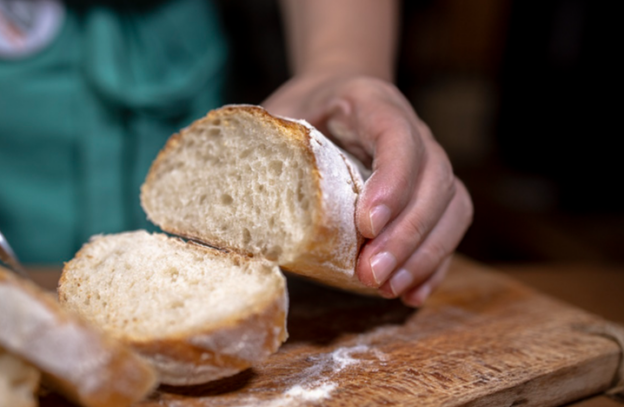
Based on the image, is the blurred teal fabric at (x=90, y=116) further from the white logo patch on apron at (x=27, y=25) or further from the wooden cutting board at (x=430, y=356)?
the wooden cutting board at (x=430, y=356)

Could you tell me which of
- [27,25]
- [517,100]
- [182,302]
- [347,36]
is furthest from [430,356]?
[517,100]

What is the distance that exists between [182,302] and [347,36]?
5.21 ft

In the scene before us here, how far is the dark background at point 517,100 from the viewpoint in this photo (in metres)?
4.62

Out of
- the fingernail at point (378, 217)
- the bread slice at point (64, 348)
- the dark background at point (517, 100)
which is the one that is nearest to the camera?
the bread slice at point (64, 348)

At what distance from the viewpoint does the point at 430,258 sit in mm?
1778

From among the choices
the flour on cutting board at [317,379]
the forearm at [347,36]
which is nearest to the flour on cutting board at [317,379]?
the flour on cutting board at [317,379]

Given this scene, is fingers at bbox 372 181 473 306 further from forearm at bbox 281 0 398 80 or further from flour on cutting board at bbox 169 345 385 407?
forearm at bbox 281 0 398 80

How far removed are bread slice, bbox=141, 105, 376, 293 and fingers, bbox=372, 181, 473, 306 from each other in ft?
0.46

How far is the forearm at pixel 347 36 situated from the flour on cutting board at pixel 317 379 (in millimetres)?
1220

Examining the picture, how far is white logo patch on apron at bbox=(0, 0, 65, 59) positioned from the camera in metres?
2.35

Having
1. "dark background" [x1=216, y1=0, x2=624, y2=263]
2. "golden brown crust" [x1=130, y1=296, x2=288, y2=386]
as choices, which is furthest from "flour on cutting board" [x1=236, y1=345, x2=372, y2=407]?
"dark background" [x1=216, y1=0, x2=624, y2=263]

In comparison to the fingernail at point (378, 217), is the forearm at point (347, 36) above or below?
above

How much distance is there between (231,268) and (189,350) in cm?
32

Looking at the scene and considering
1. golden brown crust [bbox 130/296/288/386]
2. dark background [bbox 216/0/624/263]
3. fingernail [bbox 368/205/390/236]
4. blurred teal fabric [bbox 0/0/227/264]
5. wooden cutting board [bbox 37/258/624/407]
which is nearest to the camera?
golden brown crust [bbox 130/296/288/386]
